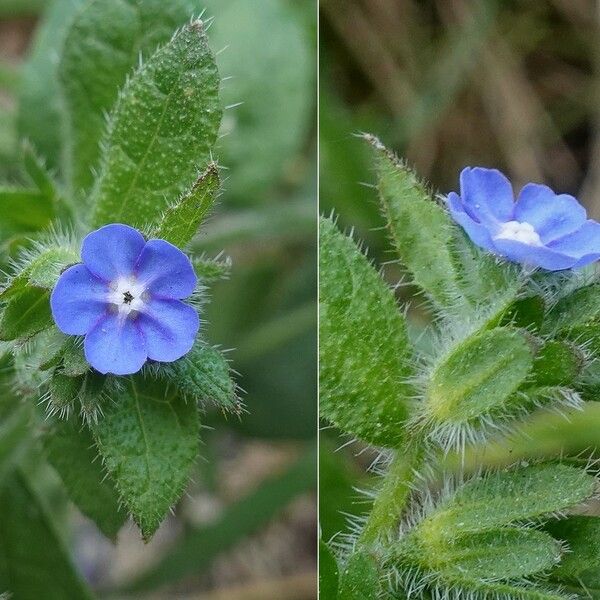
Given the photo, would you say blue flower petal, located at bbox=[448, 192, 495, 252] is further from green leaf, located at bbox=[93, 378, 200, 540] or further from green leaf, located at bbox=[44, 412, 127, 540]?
green leaf, located at bbox=[44, 412, 127, 540]

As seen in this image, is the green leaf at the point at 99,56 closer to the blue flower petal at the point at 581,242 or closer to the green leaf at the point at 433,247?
the green leaf at the point at 433,247

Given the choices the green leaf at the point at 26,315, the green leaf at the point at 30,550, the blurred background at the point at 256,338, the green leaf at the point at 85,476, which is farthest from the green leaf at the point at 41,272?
the blurred background at the point at 256,338

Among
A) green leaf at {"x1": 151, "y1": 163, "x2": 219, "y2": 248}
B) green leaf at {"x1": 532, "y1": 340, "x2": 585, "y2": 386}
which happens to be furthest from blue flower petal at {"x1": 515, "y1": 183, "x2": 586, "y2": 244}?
green leaf at {"x1": 151, "y1": 163, "x2": 219, "y2": 248}

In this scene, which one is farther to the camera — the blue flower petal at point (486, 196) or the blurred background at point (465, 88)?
the blurred background at point (465, 88)

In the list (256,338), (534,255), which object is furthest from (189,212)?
(256,338)

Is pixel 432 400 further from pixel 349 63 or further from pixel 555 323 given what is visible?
pixel 349 63

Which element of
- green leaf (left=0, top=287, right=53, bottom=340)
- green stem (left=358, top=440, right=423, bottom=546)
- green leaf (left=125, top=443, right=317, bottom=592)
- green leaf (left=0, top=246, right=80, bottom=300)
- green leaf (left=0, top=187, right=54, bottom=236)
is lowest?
green stem (left=358, top=440, right=423, bottom=546)
